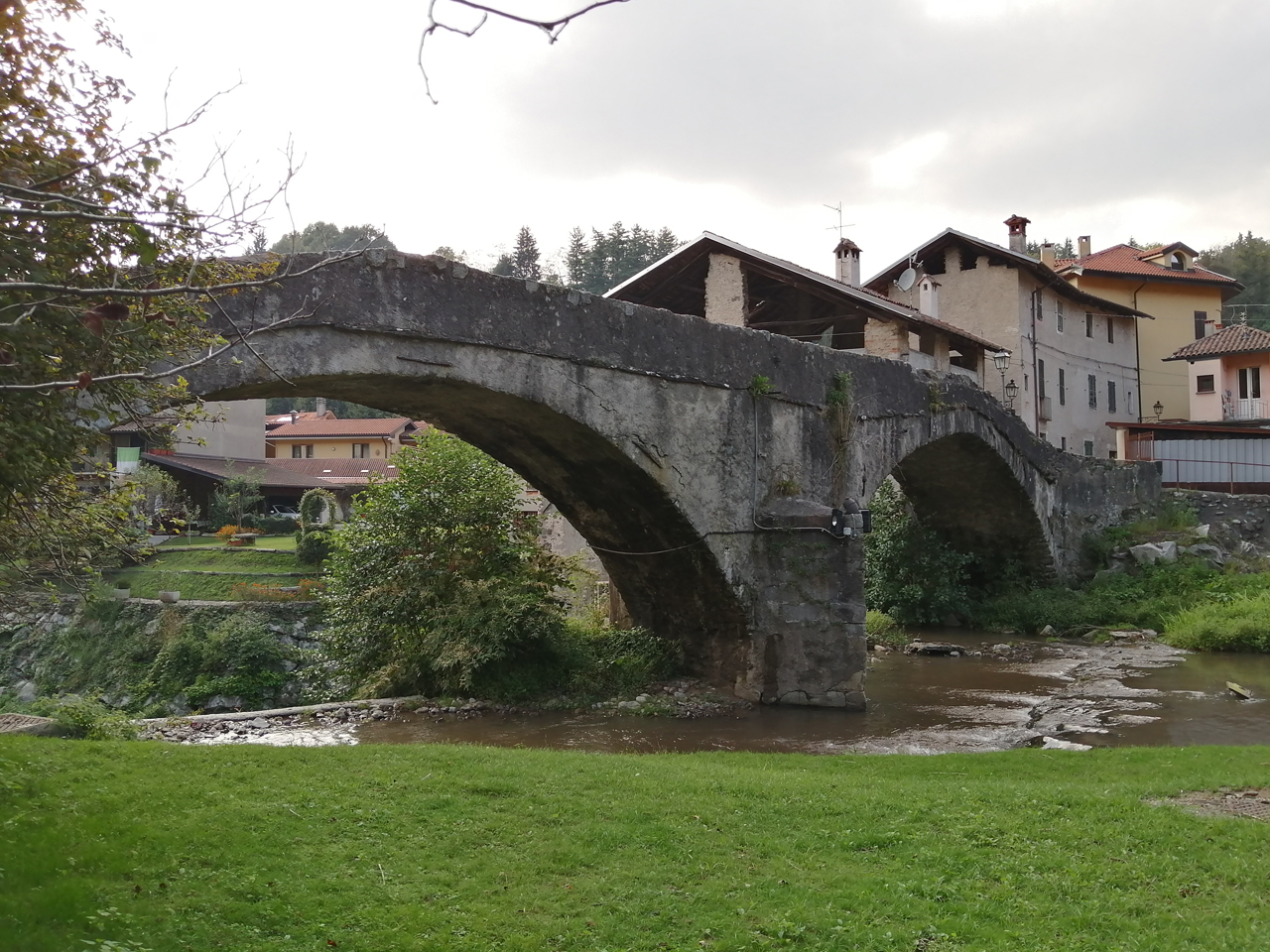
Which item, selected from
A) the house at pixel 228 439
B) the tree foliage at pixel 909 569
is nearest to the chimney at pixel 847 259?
the tree foliage at pixel 909 569

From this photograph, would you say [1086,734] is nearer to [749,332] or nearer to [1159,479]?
[749,332]

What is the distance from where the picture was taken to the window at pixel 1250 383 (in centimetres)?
3566

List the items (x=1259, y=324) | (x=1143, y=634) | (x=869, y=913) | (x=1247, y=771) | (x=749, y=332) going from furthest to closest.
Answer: (x=1259, y=324), (x=1143, y=634), (x=749, y=332), (x=1247, y=771), (x=869, y=913)

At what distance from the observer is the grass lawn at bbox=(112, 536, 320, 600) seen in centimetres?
2694

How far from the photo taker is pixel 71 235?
521 centimetres

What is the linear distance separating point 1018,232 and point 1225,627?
19.0 meters

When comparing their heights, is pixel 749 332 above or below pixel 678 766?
above

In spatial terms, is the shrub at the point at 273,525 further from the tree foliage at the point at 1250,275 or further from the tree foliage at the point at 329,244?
the tree foliage at the point at 1250,275

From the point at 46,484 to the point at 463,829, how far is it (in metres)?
3.03


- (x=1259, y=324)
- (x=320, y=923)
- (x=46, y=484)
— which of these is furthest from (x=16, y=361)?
(x=1259, y=324)

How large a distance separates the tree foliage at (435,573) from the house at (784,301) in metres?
9.71

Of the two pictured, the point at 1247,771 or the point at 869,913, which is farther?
the point at 1247,771

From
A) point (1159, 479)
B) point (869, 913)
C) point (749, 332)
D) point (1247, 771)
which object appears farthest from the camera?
point (1159, 479)

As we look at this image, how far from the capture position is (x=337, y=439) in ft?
165
